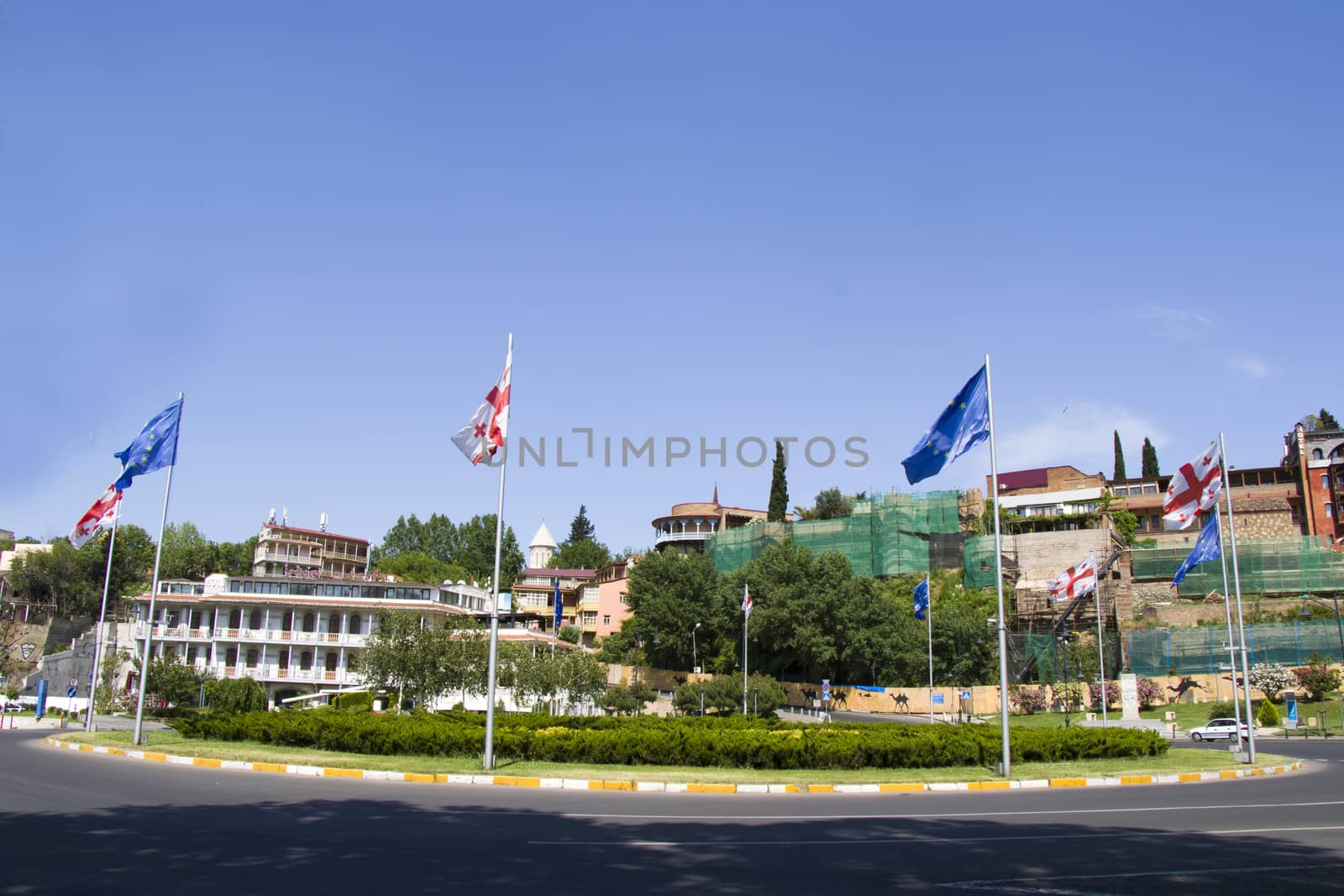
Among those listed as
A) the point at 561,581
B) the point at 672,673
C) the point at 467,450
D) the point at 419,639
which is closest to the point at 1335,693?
the point at 672,673

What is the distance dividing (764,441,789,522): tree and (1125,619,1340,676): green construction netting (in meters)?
42.7

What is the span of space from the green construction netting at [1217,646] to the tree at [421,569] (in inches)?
2955

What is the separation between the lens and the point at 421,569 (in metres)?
117

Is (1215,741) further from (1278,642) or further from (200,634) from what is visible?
(200,634)

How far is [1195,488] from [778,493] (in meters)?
74.4

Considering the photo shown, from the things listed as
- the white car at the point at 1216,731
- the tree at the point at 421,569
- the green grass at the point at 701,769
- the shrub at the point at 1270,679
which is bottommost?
the white car at the point at 1216,731

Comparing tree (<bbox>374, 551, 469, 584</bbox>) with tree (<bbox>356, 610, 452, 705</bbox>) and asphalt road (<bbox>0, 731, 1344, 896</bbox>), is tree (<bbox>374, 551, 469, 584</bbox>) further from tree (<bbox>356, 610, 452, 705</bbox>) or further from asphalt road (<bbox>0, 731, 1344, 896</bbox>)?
asphalt road (<bbox>0, 731, 1344, 896</bbox>)

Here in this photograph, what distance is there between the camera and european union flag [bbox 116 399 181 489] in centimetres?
2859

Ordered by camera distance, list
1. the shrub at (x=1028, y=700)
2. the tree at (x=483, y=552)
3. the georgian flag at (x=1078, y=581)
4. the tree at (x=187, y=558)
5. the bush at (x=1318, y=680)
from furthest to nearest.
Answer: the tree at (x=483, y=552) → the tree at (x=187, y=558) → the shrub at (x=1028, y=700) → the bush at (x=1318, y=680) → the georgian flag at (x=1078, y=581)

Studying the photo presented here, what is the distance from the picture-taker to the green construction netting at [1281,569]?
70812 mm

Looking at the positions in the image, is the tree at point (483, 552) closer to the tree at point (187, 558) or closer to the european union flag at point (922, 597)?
the tree at point (187, 558)

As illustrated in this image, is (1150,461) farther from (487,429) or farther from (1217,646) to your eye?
(487,429)

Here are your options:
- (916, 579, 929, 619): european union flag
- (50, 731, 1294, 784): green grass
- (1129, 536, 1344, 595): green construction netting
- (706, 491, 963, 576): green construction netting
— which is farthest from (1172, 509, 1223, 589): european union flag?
(706, 491, 963, 576): green construction netting

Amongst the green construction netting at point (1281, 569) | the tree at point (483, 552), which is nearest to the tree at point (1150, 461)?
the green construction netting at point (1281, 569)
